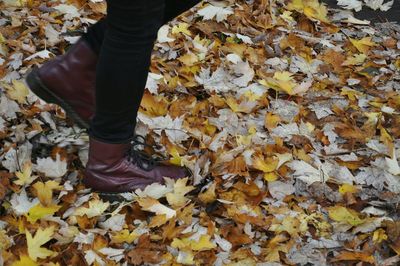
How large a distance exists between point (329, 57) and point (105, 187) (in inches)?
61.2

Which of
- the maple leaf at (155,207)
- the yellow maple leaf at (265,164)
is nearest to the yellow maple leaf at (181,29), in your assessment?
the yellow maple leaf at (265,164)

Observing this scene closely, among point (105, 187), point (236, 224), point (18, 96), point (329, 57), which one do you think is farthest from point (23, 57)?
point (329, 57)

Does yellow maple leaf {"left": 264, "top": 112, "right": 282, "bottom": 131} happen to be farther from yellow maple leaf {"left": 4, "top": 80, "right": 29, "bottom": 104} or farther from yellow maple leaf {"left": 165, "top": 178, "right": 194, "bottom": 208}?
yellow maple leaf {"left": 4, "top": 80, "right": 29, "bottom": 104}

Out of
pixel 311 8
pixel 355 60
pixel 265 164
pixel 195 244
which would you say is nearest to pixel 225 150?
pixel 265 164

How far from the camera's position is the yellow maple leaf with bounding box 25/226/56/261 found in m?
1.68

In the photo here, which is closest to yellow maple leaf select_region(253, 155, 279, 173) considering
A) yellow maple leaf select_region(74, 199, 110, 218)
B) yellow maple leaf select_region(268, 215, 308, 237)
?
yellow maple leaf select_region(268, 215, 308, 237)

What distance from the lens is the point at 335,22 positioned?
335 cm

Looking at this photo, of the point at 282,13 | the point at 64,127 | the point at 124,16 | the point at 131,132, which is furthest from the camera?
the point at 282,13

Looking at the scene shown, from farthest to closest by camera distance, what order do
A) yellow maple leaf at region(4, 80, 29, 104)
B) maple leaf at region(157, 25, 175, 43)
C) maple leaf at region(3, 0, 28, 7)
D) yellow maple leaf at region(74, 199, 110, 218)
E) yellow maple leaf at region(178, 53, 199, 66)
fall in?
1. maple leaf at region(3, 0, 28, 7)
2. maple leaf at region(157, 25, 175, 43)
3. yellow maple leaf at region(178, 53, 199, 66)
4. yellow maple leaf at region(4, 80, 29, 104)
5. yellow maple leaf at region(74, 199, 110, 218)

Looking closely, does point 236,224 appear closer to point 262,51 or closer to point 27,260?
point 27,260

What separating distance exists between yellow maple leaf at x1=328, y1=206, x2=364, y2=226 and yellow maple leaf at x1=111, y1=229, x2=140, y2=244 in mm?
703

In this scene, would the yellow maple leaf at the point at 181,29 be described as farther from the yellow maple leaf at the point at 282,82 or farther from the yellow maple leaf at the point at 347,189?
the yellow maple leaf at the point at 347,189

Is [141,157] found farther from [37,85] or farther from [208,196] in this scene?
[37,85]

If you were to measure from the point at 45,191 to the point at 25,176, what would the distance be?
116 millimetres
